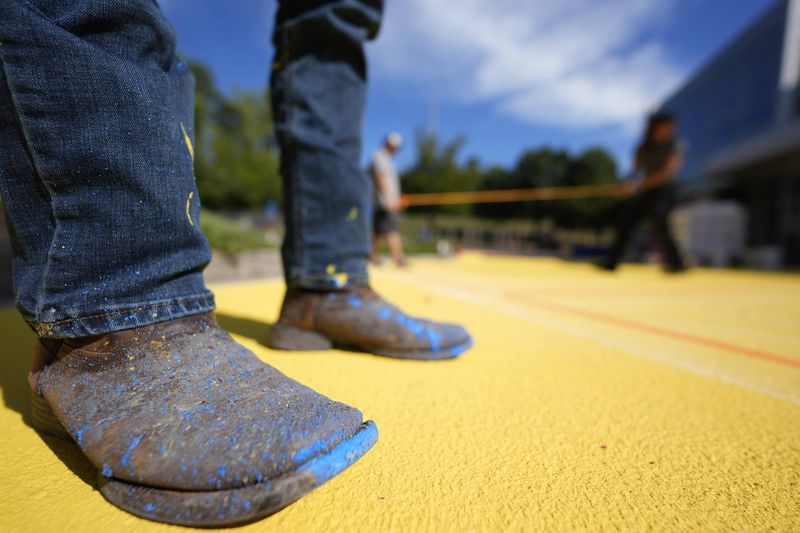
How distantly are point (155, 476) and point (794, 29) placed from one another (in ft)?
66.2

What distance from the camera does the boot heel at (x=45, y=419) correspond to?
51cm

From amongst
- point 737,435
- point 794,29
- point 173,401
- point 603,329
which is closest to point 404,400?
point 173,401

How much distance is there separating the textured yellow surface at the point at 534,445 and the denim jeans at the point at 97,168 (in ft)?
0.76

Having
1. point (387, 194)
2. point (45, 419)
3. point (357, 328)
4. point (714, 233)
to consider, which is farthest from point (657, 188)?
point (714, 233)

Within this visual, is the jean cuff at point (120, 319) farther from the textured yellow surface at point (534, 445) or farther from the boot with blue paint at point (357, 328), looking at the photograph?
the boot with blue paint at point (357, 328)

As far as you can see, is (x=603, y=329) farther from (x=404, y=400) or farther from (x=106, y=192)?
(x=106, y=192)

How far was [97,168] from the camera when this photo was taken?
0.48 metres

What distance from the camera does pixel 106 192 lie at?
493 millimetres

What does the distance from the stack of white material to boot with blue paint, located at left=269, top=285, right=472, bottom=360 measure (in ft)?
35.0

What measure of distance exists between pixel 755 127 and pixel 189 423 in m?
21.1

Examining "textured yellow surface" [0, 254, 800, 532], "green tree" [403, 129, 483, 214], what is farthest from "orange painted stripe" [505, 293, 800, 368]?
"green tree" [403, 129, 483, 214]

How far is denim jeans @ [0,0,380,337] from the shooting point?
1.50 feet

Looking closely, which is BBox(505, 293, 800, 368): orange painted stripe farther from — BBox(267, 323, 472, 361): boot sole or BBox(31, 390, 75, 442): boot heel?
BBox(31, 390, 75, 442): boot heel

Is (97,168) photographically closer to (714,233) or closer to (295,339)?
(295,339)
